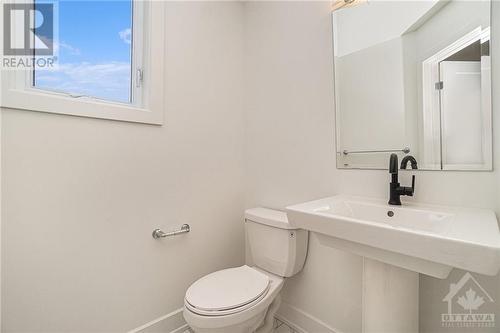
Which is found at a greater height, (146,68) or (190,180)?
(146,68)

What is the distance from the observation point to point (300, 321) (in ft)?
4.72

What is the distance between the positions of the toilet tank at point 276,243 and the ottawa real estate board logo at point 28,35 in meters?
1.36

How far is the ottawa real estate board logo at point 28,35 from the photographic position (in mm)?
975

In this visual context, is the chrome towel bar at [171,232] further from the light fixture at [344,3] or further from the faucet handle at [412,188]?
the light fixture at [344,3]

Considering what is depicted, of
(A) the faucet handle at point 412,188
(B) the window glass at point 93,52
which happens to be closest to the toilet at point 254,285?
(A) the faucet handle at point 412,188

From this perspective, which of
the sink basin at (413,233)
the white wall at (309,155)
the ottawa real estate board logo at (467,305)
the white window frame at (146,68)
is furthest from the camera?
the white window frame at (146,68)

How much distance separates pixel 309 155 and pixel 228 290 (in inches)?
34.5

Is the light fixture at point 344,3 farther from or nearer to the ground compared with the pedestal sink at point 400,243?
farther from the ground

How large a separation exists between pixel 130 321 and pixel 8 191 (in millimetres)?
896

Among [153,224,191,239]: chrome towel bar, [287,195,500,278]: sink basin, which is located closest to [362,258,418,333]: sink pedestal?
[287,195,500,278]: sink basin

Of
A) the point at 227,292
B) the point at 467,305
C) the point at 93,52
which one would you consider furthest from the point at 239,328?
the point at 93,52

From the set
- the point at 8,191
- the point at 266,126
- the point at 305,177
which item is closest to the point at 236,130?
the point at 266,126

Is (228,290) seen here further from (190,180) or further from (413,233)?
(413,233)

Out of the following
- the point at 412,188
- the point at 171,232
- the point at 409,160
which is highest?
the point at 409,160
